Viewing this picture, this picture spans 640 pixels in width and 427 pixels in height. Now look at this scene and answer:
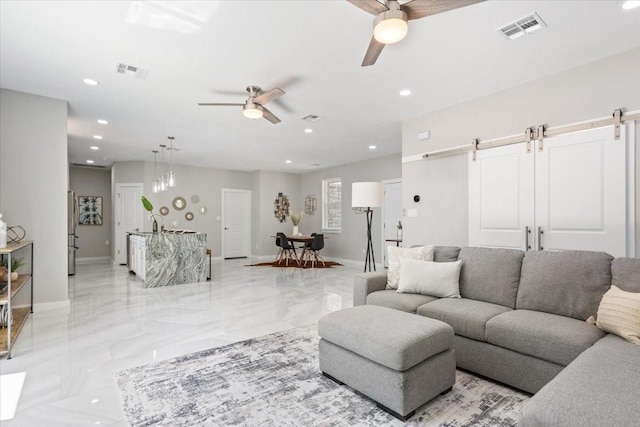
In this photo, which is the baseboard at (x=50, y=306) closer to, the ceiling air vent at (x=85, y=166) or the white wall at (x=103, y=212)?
the white wall at (x=103, y=212)

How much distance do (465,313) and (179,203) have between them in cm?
797

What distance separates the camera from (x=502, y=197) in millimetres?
3750

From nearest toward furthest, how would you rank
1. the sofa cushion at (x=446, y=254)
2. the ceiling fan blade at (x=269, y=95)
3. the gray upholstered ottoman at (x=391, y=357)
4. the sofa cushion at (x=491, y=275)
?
the gray upholstered ottoman at (x=391, y=357) < the sofa cushion at (x=491, y=275) < the sofa cushion at (x=446, y=254) < the ceiling fan blade at (x=269, y=95)

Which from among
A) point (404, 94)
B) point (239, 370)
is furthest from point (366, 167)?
point (239, 370)

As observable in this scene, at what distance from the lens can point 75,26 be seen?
99.7 inches

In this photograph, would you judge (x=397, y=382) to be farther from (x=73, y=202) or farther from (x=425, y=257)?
(x=73, y=202)

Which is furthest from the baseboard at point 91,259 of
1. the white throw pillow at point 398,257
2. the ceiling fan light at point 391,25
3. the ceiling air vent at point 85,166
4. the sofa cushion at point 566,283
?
the sofa cushion at point 566,283

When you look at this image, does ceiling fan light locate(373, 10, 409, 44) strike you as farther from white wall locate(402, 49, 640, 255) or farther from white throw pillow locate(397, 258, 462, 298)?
white wall locate(402, 49, 640, 255)

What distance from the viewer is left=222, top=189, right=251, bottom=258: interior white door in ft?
31.3

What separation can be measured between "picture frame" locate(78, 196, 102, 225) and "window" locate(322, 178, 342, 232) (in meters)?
6.30

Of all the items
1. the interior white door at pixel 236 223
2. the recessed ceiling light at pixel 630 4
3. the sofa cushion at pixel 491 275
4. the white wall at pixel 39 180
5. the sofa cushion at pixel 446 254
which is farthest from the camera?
the interior white door at pixel 236 223

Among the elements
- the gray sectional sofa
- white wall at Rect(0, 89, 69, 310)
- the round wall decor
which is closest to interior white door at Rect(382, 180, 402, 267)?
the gray sectional sofa

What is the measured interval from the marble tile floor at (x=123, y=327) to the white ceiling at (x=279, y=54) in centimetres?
265

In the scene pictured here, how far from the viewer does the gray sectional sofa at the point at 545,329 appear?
123cm
